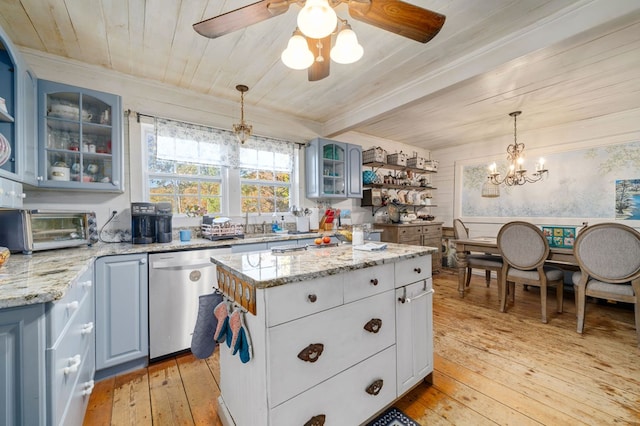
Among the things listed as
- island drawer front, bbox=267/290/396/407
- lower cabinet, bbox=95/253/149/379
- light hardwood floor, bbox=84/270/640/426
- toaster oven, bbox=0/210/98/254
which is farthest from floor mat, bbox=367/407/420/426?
toaster oven, bbox=0/210/98/254

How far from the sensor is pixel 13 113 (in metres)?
1.66

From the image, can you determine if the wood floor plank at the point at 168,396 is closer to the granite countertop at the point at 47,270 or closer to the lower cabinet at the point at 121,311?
the lower cabinet at the point at 121,311

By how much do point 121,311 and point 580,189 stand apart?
18.9 ft

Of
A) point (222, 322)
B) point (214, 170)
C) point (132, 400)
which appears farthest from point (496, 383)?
point (214, 170)

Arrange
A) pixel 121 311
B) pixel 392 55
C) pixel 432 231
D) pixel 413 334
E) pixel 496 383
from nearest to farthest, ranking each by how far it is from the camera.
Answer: pixel 413 334 < pixel 496 383 < pixel 121 311 < pixel 392 55 < pixel 432 231

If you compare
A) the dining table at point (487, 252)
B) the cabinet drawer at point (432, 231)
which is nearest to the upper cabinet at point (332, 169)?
the cabinet drawer at point (432, 231)

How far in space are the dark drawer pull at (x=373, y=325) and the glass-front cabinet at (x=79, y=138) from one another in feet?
7.75

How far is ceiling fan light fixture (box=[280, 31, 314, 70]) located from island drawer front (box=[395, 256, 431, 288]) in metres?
1.25

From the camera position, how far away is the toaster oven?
1.72 metres

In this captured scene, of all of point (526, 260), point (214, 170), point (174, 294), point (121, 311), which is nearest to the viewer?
point (121, 311)

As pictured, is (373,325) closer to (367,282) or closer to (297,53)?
(367,282)

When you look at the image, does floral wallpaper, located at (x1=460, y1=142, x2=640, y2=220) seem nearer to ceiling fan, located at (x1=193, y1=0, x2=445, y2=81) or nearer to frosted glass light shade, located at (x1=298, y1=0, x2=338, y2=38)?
ceiling fan, located at (x1=193, y1=0, x2=445, y2=81)

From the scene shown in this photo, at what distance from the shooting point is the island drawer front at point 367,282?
132 centimetres

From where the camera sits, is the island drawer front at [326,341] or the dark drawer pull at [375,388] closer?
the island drawer front at [326,341]
